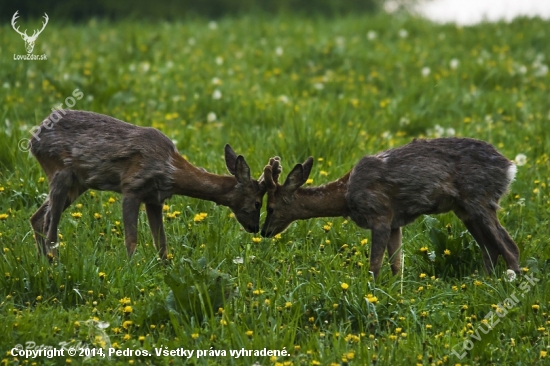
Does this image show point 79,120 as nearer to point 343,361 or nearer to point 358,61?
→ point 343,361

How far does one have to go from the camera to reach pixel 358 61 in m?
13.6

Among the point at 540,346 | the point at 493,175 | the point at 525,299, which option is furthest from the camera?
the point at 493,175

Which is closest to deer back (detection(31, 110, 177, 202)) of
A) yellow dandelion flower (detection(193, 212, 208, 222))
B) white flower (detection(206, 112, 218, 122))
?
yellow dandelion flower (detection(193, 212, 208, 222))

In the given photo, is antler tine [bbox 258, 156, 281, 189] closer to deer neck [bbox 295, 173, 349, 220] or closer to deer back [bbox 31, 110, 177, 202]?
deer neck [bbox 295, 173, 349, 220]

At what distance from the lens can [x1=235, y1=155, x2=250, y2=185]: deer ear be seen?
7156 millimetres

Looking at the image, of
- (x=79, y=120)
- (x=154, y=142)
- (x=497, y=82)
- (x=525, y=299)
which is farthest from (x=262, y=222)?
(x=497, y=82)

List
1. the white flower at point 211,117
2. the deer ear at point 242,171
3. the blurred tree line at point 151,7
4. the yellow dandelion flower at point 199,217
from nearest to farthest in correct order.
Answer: the deer ear at point 242,171 → the yellow dandelion flower at point 199,217 → the white flower at point 211,117 → the blurred tree line at point 151,7

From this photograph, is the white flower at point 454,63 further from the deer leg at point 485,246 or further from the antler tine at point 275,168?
the antler tine at point 275,168

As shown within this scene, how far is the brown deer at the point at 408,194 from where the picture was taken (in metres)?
7.05

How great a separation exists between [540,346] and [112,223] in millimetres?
3533

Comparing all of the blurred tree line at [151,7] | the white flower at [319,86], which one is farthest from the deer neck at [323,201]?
the blurred tree line at [151,7]

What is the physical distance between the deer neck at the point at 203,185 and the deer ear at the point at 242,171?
0.29 feet

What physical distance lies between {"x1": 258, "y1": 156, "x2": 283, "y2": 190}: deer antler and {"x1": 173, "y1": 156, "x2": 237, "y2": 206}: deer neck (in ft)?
0.78

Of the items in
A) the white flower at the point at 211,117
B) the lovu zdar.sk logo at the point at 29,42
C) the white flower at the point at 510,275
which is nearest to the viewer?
the white flower at the point at 510,275
